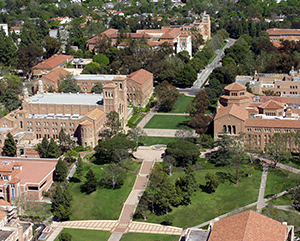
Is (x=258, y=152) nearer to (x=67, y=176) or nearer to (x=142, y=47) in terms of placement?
(x=67, y=176)

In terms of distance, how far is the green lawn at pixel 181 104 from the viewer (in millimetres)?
119188

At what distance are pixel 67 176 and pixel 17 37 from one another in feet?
307

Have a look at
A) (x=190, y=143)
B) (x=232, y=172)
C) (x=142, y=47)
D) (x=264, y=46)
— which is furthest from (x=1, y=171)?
(x=264, y=46)

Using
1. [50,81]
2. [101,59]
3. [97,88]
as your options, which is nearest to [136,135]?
[97,88]

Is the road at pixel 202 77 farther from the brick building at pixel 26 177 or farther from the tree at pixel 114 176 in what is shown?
the brick building at pixel 26 177

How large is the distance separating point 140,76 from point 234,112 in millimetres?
40665

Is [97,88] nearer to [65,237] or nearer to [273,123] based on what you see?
[273,123]

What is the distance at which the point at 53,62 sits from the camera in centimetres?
14325

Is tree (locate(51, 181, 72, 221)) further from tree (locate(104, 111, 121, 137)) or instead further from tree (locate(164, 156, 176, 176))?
tree (locate(104, 111, 121, 137))

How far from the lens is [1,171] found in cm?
7900

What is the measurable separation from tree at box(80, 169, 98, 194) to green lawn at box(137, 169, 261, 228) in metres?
11.3

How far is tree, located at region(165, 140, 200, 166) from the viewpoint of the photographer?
280 ft

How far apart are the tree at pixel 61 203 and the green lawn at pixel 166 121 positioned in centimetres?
3676

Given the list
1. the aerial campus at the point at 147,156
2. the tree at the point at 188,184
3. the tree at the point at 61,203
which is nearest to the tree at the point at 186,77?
the aerial campus at the point at 147,156
